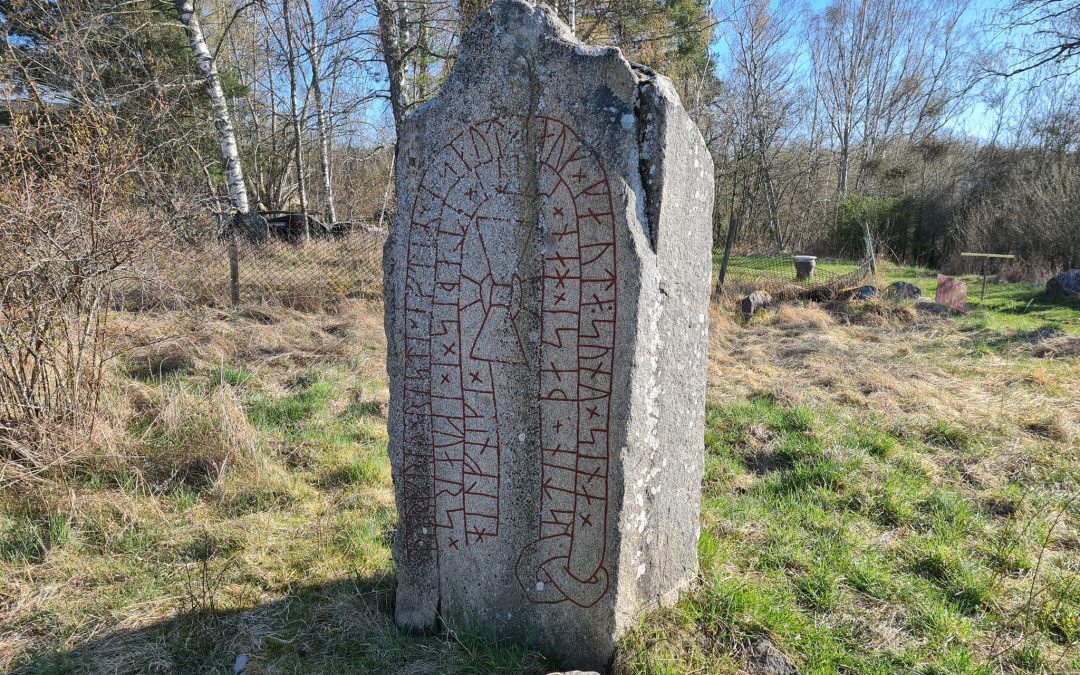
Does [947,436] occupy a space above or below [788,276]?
below

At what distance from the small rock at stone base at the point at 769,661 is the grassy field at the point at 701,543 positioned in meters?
0.03

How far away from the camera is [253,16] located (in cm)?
1466

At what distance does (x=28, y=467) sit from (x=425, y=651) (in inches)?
104

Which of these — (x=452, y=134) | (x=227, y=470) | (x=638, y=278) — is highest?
(x=452, y=134)

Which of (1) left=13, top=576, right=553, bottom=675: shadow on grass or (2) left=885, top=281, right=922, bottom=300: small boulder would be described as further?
(2) left=885, top=281, right=922, bottom=300: small boulder

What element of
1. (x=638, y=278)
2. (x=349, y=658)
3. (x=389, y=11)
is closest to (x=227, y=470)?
(x=349, y=658)

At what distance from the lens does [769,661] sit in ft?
6.99

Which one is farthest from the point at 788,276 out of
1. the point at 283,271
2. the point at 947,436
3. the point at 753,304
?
the point at 283,271

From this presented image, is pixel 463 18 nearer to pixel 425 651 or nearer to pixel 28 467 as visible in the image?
pixel 28 467

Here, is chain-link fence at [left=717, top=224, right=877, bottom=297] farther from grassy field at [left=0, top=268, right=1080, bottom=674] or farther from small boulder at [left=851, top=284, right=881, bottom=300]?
grassy field at [left=0, top=268, right=1080, bottom=674]

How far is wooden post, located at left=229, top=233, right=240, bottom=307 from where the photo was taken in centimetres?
792

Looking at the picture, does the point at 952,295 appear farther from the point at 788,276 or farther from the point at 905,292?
the point at 788,276

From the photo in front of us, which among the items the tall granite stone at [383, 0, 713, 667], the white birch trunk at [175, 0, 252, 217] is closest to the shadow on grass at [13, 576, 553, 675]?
the tall granite stone at [383, 0, 713, 667]

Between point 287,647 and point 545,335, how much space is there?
1.55 meters
